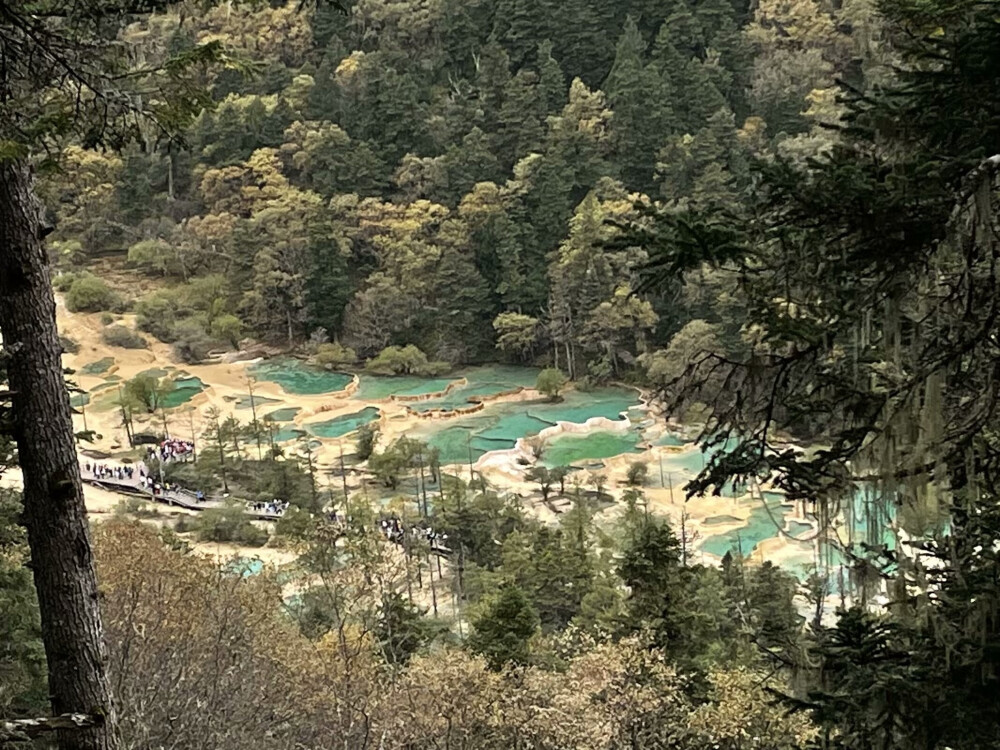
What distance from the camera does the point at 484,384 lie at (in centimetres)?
2664

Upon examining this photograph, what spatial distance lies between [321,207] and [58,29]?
29.6 m

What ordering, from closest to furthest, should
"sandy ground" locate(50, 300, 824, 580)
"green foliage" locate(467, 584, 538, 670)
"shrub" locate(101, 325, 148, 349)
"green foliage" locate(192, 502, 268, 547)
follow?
1. "green foliage" locate(467, 584, 538, 670)
2. "green foliage" locate(192, 502, 268, 547)
3. "sandy ground" locate(50, 300, 824, 580)
4. "shrub" locate(101, 325, 148, 349)

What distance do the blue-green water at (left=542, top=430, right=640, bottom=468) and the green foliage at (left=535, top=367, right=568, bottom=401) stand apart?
2755 millimetres

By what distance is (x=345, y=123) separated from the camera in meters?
34.0

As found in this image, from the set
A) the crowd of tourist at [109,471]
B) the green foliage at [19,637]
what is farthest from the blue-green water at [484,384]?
the green foliage at [19,637]

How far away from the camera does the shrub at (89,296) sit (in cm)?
2884

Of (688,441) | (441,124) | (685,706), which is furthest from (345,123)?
(685,706)

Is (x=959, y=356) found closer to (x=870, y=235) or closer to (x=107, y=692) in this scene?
(x=870, y=235)

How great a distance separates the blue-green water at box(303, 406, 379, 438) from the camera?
882 inches

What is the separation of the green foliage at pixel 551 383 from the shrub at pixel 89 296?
1350cm

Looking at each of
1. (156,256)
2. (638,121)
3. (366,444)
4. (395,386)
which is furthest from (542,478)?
(156,256)

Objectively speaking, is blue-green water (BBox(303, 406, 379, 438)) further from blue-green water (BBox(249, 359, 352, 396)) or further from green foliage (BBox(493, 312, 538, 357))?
green foliage (BBox(493, 312, 538, 357))

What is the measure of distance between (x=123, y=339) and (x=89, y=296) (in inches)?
89.9

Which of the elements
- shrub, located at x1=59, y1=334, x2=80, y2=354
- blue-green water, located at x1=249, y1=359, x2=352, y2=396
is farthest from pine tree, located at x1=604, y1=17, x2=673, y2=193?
shrub, located at x1=59, y1=334, x2=80, y2=354
